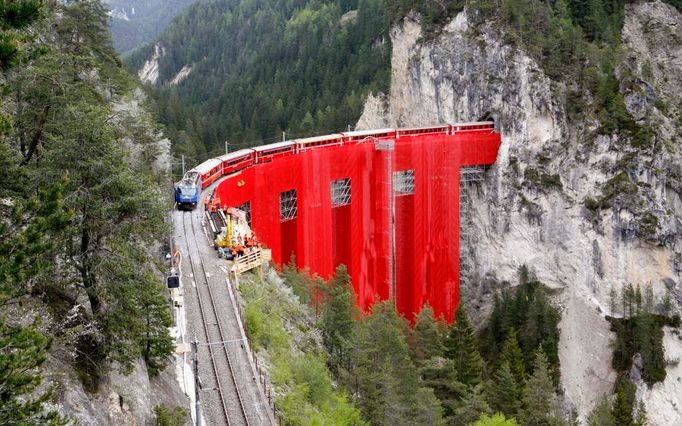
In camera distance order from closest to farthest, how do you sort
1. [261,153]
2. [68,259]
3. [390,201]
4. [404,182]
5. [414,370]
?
[68,259], [414,370], [261,153], [390,201], [404,182]

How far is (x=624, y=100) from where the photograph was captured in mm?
54906

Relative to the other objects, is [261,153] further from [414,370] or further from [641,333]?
[641,333]

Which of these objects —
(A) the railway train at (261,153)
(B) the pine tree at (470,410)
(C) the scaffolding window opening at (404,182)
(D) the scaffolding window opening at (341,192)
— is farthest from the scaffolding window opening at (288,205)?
(B) the pine tree at (470,410)

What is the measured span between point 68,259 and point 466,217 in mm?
42960

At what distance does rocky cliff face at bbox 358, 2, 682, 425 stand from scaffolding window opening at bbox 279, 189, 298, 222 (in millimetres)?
16715

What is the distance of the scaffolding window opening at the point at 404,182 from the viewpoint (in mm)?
53312

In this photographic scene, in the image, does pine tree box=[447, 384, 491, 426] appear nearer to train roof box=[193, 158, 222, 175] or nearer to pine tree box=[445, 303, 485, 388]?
pine tree box=[445, 303, 485, 388]

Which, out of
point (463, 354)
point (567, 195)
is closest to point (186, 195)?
point (463, 354)

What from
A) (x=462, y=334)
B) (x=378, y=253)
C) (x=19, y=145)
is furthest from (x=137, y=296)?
(x=378, y=253)

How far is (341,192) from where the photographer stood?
5141 centimetres

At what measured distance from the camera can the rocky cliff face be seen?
53.5 meters

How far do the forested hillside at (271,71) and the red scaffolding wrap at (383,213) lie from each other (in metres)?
17.3

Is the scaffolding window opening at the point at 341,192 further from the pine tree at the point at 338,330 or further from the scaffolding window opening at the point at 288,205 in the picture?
the pine tree at the point at 338,330

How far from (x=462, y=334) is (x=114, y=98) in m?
21.6
